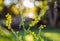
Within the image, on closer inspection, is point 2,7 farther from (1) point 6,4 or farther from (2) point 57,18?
(2) point 57,18

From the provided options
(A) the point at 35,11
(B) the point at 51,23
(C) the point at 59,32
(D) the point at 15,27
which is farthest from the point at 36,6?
(D) the point at 15,27

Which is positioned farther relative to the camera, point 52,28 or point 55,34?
point 52,28

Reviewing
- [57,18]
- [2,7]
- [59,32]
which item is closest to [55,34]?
[59,32]

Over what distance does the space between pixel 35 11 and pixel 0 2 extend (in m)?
1.44

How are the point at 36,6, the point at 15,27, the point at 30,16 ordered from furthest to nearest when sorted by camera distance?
1. the point at 36,6
2. the point at 30,16
3. the point at 15,27

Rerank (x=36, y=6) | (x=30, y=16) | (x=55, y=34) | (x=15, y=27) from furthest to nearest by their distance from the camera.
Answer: (x=36, y=6) → (x=30, y=16) → (x=55, y=34) → (x=15, y=27)

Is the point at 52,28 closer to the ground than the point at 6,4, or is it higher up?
closer to the ground

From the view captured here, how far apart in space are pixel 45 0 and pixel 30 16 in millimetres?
855

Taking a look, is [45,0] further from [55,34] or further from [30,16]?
[55,34]

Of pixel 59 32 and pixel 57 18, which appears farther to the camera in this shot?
pixel 57 18

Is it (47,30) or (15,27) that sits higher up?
(15,27)

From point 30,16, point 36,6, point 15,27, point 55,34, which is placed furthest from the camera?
point 36,6

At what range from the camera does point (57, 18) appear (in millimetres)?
7895

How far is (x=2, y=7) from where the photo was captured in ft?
24.1
